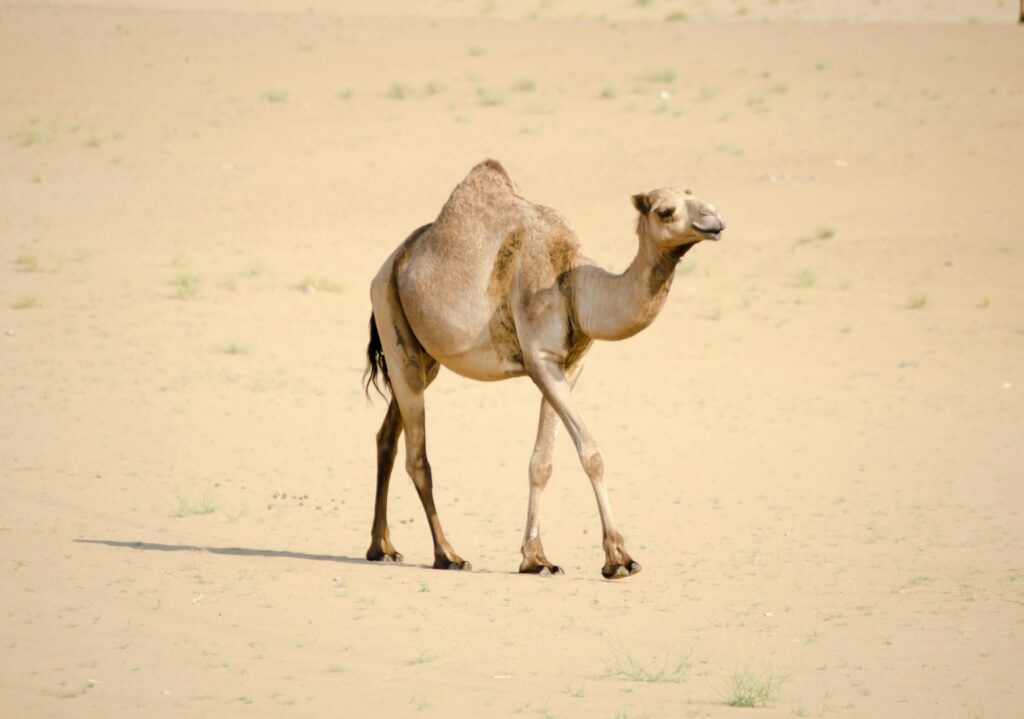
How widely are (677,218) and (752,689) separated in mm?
2864

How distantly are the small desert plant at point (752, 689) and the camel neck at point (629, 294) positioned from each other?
2.41m

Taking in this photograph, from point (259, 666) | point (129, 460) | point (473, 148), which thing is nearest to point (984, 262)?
point (473, 148)

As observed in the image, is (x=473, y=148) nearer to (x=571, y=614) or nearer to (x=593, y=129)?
(x=593, y=129)

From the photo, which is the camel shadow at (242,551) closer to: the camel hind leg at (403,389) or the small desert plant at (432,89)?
the camel hind leg at (403,389)

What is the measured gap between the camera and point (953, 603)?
849 centimetres

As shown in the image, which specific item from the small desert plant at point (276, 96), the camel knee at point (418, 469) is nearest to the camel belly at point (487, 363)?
the camel knee at point (418, 469)

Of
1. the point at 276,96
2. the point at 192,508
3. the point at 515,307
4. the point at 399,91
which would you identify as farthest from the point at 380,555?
the point at 276,96

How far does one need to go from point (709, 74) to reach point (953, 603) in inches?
1050

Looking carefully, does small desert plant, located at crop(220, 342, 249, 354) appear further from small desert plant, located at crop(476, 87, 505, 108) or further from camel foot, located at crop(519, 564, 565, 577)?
small desert plant, located at crop(476, 87, 505, 108)

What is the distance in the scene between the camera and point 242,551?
9.71m

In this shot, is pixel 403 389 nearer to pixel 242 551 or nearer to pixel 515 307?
pixel 515 307

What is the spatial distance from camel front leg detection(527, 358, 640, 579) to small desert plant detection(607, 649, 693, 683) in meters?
1.49

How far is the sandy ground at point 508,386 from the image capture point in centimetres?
720

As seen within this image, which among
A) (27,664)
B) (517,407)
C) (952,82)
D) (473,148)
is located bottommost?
(27,664)
